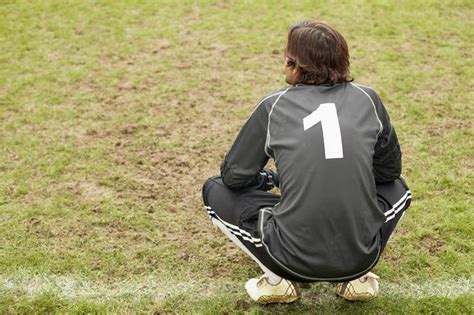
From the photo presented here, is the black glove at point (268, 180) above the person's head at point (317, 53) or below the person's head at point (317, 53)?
below

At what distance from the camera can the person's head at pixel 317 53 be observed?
2.46 metres

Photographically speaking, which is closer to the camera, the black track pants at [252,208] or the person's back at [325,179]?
the person's back at [325,179]

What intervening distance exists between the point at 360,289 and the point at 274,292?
440 millimetres

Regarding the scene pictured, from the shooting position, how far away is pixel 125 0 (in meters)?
6.97

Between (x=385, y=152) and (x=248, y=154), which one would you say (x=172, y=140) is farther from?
(x=385, y=152)

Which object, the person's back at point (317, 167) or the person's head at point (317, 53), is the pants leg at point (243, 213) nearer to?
the person's back at point (317, 167)

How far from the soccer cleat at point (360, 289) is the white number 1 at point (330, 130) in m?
0.90

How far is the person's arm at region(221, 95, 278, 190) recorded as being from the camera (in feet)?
8.19

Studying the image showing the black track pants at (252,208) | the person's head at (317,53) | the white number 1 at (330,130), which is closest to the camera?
the white number 1 at (330,130)

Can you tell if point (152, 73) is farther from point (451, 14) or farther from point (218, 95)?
point (451, 14)

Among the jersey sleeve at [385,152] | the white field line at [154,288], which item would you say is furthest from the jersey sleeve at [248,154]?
the white field line at [154,288]

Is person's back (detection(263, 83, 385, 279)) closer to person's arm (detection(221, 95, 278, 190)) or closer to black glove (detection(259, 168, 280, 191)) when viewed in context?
person's arm (detection(221, 95, 278, 190))

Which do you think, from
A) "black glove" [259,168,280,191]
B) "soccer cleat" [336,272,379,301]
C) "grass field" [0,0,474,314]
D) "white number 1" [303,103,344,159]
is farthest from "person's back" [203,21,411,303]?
"grass field" [0,0,474,314]

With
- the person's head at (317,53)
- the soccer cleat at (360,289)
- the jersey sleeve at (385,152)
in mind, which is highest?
the person's head at (317,53)
